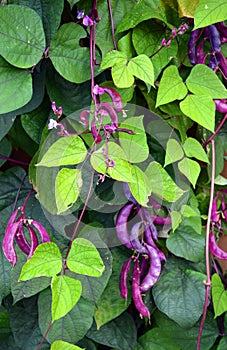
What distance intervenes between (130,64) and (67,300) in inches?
12.6

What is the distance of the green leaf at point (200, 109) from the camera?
73 cm

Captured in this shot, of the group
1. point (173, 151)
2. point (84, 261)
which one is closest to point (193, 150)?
point (173, 151)

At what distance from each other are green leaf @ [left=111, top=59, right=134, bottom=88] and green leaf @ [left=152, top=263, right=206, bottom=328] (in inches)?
14.4

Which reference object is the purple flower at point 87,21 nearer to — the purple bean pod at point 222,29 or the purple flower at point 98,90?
the purple flower at point 98,90

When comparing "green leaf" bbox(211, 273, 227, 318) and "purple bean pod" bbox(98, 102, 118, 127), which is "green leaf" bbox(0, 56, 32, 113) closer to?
"purple bean pod" bbox(98, 102, 118, 127)

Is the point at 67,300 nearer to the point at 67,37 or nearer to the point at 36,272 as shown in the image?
the point at 36,272

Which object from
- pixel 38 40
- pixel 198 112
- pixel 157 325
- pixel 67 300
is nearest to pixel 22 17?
pixel 38 40

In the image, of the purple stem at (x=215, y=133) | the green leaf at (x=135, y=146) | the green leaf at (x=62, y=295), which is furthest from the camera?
the purple stem at (x=215, y=133)

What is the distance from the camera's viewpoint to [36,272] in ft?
2.11

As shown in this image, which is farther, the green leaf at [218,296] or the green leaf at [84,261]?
the green leaf at [218,296]

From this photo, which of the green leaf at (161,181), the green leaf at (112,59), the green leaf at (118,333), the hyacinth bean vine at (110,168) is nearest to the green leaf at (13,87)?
the hyacinth bean vine at (110,168)

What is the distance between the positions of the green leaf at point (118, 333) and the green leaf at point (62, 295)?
28 centimetres

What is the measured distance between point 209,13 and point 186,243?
385 mm

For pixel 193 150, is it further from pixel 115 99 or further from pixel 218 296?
pixel 218 296
